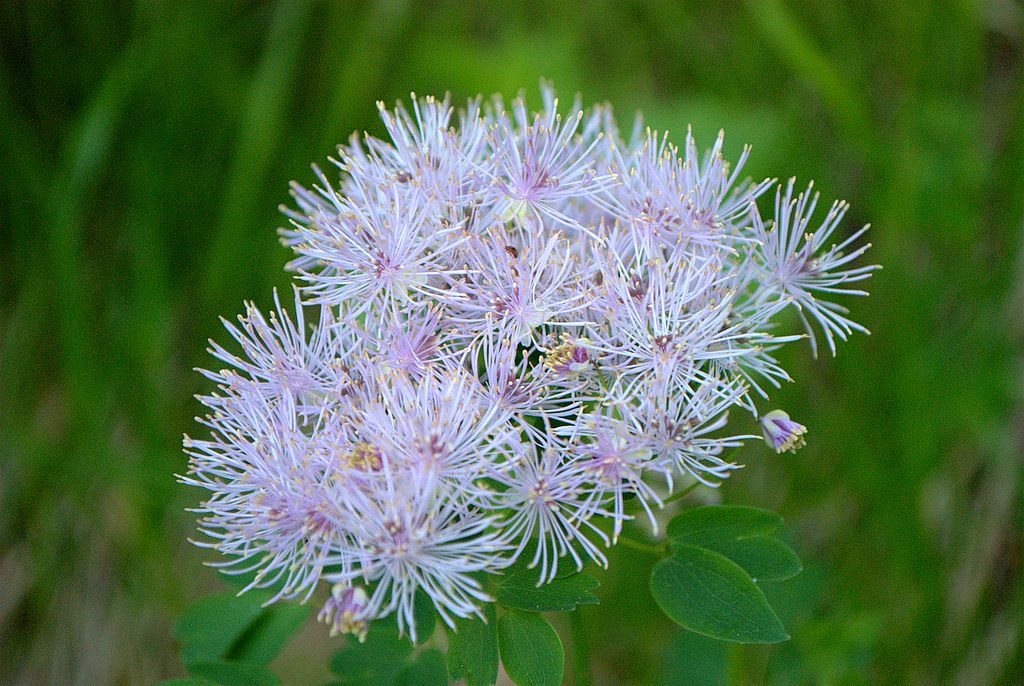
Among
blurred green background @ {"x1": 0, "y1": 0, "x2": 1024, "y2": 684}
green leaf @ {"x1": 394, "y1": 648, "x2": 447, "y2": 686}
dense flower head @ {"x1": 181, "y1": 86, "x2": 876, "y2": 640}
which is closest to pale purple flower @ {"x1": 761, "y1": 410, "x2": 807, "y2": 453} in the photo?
dense flower head @ {"x1": 181, "y1": 86, "x2": 876, "y2": 640}

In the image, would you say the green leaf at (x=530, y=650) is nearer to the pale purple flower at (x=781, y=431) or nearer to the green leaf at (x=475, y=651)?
the green leaf at (x=475, y=651)

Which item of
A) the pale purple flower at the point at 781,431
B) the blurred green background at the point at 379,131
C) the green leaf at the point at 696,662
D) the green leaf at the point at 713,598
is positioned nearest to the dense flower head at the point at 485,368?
the pale purple flower at the point at 781,431

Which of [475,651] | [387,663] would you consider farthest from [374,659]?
[475,651]

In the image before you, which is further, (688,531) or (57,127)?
(57,127)

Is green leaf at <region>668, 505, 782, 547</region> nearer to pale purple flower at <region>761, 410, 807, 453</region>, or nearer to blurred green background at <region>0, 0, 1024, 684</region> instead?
pale purple flower at <region>761, 410, 807, 453</region>

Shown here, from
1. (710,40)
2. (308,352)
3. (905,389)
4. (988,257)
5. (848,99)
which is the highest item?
(710,40)

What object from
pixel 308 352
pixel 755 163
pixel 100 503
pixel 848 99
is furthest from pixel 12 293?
pixel 848 99

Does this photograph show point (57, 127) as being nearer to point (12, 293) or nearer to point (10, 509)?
point (12, 293)
